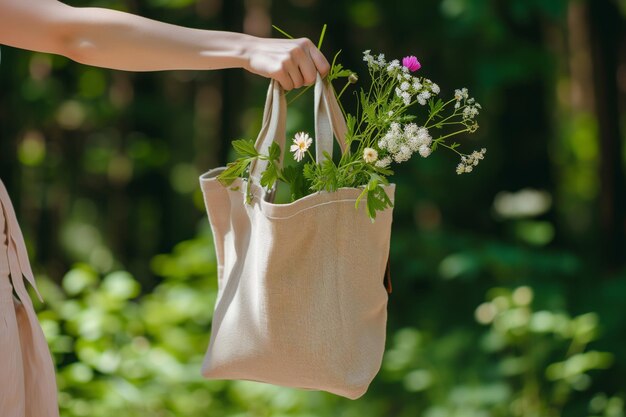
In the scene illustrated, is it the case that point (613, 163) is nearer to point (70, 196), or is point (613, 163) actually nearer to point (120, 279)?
point (120, 279)

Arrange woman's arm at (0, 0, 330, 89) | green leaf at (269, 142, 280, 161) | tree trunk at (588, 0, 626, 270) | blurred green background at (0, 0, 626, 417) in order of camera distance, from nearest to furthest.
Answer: woman's arm at (0, 0, 330, 89) < green leaf at (269, 142, 280, 161) < blurred green background at (0, 0, 626, 417) < tree trunk at (588, 0, 626, 270)

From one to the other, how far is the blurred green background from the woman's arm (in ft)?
7.95

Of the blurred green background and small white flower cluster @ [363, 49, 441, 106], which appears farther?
the blurred green background

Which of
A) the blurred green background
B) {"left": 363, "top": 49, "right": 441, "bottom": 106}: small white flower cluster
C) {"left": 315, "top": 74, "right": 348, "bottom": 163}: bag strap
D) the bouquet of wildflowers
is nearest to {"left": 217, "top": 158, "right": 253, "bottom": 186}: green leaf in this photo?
the bouquet of wildflowers

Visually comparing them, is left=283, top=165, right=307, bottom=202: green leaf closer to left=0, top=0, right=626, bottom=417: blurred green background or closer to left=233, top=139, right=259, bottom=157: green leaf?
left=233, top=139, right=259, bottom=157: green leaf

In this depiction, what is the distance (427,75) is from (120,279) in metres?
1.99

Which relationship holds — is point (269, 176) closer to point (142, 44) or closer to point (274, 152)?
point (274, 152)

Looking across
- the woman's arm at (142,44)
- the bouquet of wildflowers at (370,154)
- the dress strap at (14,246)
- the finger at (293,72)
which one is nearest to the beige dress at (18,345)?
the dress strap at (14,246)

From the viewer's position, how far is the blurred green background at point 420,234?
12.3 feet

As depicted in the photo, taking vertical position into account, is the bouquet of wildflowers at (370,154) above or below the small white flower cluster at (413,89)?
below

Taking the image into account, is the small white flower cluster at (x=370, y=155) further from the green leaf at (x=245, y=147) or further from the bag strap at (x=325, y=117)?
the green leaf at (x=245, y=147)

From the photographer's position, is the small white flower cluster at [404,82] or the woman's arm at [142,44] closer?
the woman's arm at [142,44]

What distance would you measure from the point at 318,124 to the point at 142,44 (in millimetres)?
301

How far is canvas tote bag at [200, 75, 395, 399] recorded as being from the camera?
4.68 ft
